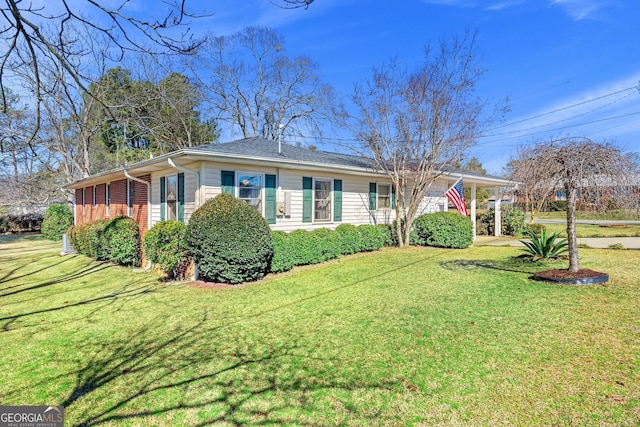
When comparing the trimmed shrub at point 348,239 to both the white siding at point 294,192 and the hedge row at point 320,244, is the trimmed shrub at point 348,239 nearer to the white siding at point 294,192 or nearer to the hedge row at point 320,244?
the hedge row at point 320,244

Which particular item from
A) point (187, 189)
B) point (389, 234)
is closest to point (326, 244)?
point (389, 234)

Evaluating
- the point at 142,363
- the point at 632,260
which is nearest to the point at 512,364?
the point at 142,363

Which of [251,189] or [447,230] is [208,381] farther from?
[447,230]

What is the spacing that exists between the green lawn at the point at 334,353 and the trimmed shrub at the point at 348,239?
11.2 ft

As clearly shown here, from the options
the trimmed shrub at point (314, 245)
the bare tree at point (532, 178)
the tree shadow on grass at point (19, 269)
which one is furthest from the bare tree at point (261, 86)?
the bare tree at point (532, 178)

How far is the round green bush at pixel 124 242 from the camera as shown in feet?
31.7

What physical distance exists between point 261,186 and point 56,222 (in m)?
17.3

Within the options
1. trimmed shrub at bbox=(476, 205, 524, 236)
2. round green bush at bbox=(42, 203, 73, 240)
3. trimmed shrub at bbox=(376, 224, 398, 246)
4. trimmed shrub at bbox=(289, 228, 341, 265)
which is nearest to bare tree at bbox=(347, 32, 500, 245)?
trimmed shrub at bbox=(376, 224, 398, 246)

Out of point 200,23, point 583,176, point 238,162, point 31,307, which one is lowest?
point 31,307

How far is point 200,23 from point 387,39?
32.0ft

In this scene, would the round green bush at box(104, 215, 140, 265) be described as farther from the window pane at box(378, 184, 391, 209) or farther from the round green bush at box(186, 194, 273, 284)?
the window pane at box(378, 184, 391, 209)

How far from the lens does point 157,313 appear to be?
5.36 m

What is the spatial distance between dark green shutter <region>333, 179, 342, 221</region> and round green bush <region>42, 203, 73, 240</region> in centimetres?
1698

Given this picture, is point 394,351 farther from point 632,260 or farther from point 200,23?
point 632,260
